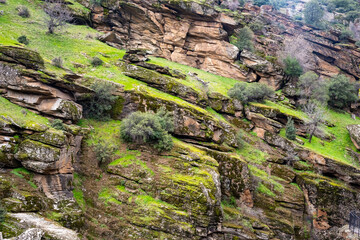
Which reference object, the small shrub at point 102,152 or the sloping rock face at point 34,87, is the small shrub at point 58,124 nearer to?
the sloping rock face at point 34,87

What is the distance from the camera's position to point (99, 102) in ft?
63.5

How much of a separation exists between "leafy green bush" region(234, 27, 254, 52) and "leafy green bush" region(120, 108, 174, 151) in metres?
29.1

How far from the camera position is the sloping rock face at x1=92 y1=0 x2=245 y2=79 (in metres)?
37.3

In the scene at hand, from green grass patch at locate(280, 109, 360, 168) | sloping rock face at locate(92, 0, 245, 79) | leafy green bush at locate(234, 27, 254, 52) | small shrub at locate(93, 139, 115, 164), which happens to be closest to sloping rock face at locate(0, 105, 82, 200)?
small shrub at locate(93, 139, 115, 164)

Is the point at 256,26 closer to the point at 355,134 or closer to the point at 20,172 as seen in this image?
the point at 355,134

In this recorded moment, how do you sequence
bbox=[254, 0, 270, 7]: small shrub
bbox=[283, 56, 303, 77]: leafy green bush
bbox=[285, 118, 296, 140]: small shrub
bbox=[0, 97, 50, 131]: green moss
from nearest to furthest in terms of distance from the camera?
bbox=[0, 97, 50, 131]: green moss → bbox=[285, 118, 296, 140]: small shrub → bbox=[283, 56, 303, 77]: leafy green bush → bbox=[254, 0, 270, 7]: small shrub

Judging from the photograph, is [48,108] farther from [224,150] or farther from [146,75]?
[224,150]

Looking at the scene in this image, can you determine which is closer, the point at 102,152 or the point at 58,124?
the point at 58,124

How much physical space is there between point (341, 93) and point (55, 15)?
4757cm

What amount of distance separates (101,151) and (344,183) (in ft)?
79.4

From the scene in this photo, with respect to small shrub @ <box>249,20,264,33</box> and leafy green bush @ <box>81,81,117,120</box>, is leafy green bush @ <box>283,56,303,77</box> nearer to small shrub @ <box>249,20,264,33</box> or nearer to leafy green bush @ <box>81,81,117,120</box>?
small shrub @ <box>249,20,264,33</box>

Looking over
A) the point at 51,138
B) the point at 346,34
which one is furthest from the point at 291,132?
the point at 346,34

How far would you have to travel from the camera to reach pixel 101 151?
15.6 m

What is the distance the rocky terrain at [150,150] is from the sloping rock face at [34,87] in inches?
3.1
